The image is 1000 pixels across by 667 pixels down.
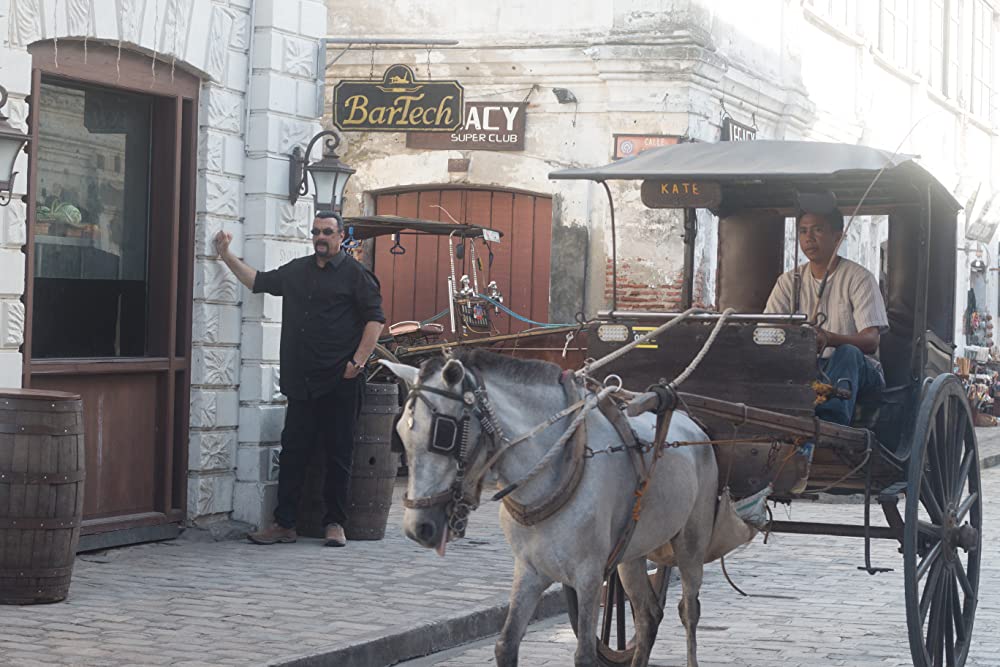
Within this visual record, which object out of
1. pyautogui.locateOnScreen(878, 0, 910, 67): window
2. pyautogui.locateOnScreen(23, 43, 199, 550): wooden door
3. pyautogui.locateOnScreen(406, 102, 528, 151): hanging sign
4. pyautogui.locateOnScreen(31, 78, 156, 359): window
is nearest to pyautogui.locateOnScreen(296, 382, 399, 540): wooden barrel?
pyautogui.locateOnScreen(23, 43, 199, 550): wooden door

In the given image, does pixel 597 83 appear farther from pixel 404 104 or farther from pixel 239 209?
pixel 239 209

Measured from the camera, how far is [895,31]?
24562 mm

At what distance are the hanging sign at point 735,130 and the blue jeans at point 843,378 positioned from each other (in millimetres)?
9835

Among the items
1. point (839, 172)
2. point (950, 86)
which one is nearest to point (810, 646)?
point (839, 172)

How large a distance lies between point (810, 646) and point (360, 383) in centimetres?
357

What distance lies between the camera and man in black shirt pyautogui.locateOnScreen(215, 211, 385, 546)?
9.80 m

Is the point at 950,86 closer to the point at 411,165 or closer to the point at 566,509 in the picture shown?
the point at 411,165

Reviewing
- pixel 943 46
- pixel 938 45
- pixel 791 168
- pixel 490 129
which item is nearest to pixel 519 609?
pixel 791 168

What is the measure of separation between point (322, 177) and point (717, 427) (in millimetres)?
4334

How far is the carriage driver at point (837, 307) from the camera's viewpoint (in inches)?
289

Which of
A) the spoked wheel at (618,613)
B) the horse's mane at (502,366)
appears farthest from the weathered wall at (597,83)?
the horse's mane at (502,366)

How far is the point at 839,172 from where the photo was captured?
7.05 meters

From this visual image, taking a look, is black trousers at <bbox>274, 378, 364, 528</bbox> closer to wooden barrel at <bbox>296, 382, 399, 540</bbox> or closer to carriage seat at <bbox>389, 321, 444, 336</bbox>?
wooden barrel at <bbox>296, 382, 399, 540</bbox>

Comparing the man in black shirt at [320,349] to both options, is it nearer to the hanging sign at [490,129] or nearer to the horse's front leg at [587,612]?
the horse's front leg at [587,612]
